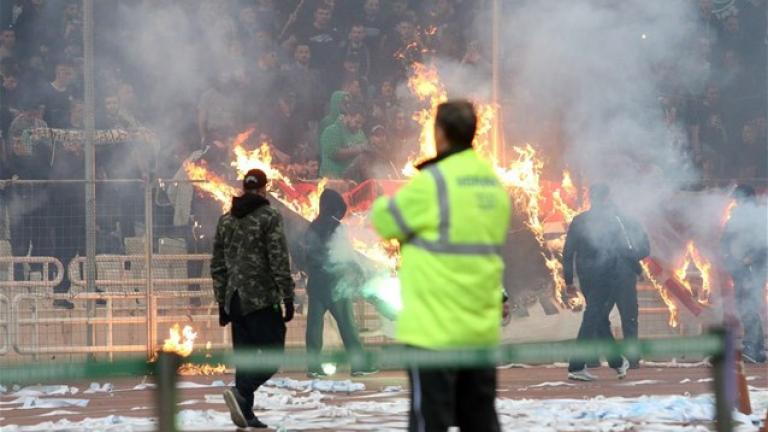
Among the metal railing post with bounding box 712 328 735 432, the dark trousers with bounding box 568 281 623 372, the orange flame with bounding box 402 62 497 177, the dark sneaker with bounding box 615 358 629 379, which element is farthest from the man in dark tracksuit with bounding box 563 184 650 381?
the metal railing post with bounding box 712 328 735 432

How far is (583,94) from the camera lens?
17.7 metres

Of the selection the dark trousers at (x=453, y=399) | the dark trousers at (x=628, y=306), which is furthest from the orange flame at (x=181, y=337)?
the dark trousers at (x=453, y=399)

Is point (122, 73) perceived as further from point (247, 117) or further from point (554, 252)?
point (554, 252)

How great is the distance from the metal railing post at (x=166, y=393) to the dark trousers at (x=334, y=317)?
25.8ft

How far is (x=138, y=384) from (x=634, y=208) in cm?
535

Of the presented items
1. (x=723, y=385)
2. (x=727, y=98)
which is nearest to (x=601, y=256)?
(x=727, y=98)

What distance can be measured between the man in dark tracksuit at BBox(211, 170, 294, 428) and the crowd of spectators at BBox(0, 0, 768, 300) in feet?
18.4

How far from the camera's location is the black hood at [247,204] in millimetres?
10117

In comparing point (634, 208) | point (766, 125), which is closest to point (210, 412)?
point (634, 208)

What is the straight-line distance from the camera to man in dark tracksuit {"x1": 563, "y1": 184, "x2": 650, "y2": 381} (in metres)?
13.7

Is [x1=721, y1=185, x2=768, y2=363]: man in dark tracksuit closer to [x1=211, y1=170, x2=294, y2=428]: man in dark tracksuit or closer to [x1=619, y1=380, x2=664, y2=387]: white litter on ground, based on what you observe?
[x1=619, y1=380, x2=664, y2=387]: white litter on ground

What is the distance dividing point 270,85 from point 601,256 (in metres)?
5.11

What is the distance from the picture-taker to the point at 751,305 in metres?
14.7

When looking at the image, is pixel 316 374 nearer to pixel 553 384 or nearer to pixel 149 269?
pixel 149 269
